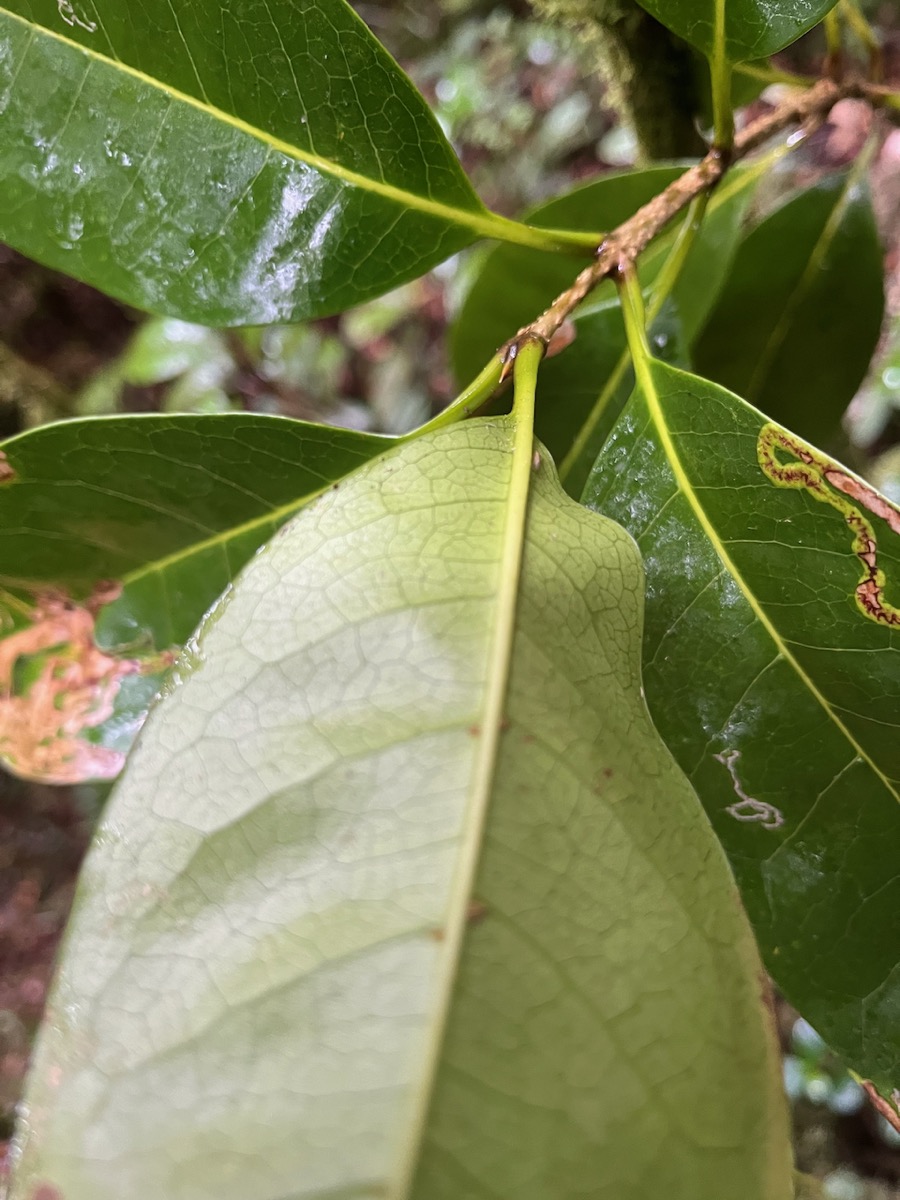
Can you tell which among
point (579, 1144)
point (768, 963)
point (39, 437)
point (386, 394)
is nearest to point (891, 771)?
point (768, 963)

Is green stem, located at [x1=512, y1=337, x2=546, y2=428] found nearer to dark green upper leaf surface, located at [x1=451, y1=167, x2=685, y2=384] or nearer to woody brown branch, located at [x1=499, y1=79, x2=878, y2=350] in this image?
woody brown branch, located at [x1=499, y1=79, x2=878, y2=350]

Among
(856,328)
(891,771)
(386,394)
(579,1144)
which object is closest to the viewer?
(579,1144)

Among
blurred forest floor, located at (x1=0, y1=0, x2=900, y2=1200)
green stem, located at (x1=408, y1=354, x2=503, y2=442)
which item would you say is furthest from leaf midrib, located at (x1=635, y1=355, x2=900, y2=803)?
blurred forest floor, located at (x1=0, y1=0, x2=900, y2=1200)

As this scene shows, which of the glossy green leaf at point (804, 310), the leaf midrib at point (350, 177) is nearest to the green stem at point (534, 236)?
the leaf midrib at point (350, 177)

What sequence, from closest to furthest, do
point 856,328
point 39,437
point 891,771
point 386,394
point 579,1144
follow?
point 579,1144, point 891,771, point 39,437, point 856,328, point 386,394

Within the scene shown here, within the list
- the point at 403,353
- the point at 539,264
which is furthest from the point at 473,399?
the point at 403,353

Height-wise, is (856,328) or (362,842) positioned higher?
(856,328)

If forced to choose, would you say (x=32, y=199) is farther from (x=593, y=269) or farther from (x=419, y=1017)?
(x=419, y=1017)

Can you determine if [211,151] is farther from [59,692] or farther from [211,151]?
[59,692]
